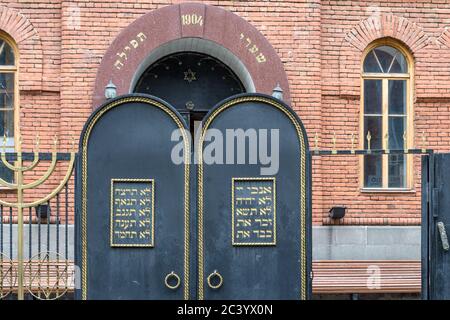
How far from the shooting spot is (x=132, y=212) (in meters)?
9.30

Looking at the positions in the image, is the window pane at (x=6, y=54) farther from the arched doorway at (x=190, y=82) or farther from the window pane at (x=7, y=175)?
the arched doorway at (x=190, y=82)

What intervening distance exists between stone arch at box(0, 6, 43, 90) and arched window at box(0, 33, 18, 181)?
214 millimetres

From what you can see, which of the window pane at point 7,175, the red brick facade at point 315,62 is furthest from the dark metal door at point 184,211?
the window pane at point 7,175

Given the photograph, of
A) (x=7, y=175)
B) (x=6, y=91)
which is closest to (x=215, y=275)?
(x=7, y=175)

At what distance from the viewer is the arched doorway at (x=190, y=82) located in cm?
1392

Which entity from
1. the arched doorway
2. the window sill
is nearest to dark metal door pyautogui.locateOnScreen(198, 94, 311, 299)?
the window sill

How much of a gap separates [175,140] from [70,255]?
394 cm

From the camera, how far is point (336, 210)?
1334cm

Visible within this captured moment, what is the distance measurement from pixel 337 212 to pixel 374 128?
141 cm

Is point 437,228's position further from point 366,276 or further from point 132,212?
point 366,276

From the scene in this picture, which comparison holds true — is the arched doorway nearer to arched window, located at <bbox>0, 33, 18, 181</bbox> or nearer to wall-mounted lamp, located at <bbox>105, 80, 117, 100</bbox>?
wall-mounted lamp, located at <bbox>105, 80, 117, 100</bbox>

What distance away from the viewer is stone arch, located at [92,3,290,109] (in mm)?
13047
